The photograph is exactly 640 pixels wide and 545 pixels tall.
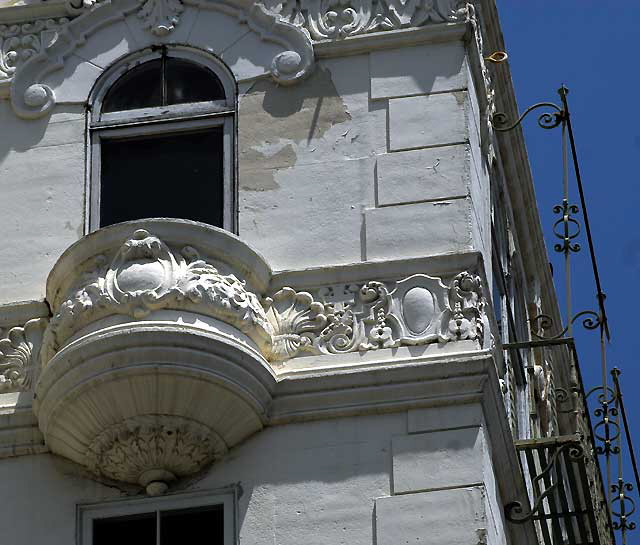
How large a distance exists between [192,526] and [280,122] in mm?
4465

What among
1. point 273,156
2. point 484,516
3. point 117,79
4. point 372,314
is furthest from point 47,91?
point 484,516

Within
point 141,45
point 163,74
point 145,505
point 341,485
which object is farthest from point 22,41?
point 341,485

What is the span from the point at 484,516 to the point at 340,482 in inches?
54.2

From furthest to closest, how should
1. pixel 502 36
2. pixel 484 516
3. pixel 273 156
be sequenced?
pixel 502 36 → pixel 273 156 → pixel 484 516

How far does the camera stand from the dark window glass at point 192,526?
83.4 feet

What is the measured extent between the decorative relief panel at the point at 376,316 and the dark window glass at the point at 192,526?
160 centimetres

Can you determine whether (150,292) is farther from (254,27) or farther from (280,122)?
(254,27)

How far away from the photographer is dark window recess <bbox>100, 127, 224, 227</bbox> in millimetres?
27656

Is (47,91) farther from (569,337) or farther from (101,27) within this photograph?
(569,337)

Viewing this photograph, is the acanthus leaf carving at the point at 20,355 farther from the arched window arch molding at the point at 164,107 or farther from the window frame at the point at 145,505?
the arched window arch molding at the point at 164,107

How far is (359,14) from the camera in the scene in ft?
93.8

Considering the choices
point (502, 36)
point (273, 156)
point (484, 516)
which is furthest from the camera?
point (502, 36)

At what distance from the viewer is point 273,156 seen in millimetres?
27688

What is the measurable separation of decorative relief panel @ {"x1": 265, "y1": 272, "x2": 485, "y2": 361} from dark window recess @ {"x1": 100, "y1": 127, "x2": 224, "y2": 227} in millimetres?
1544
